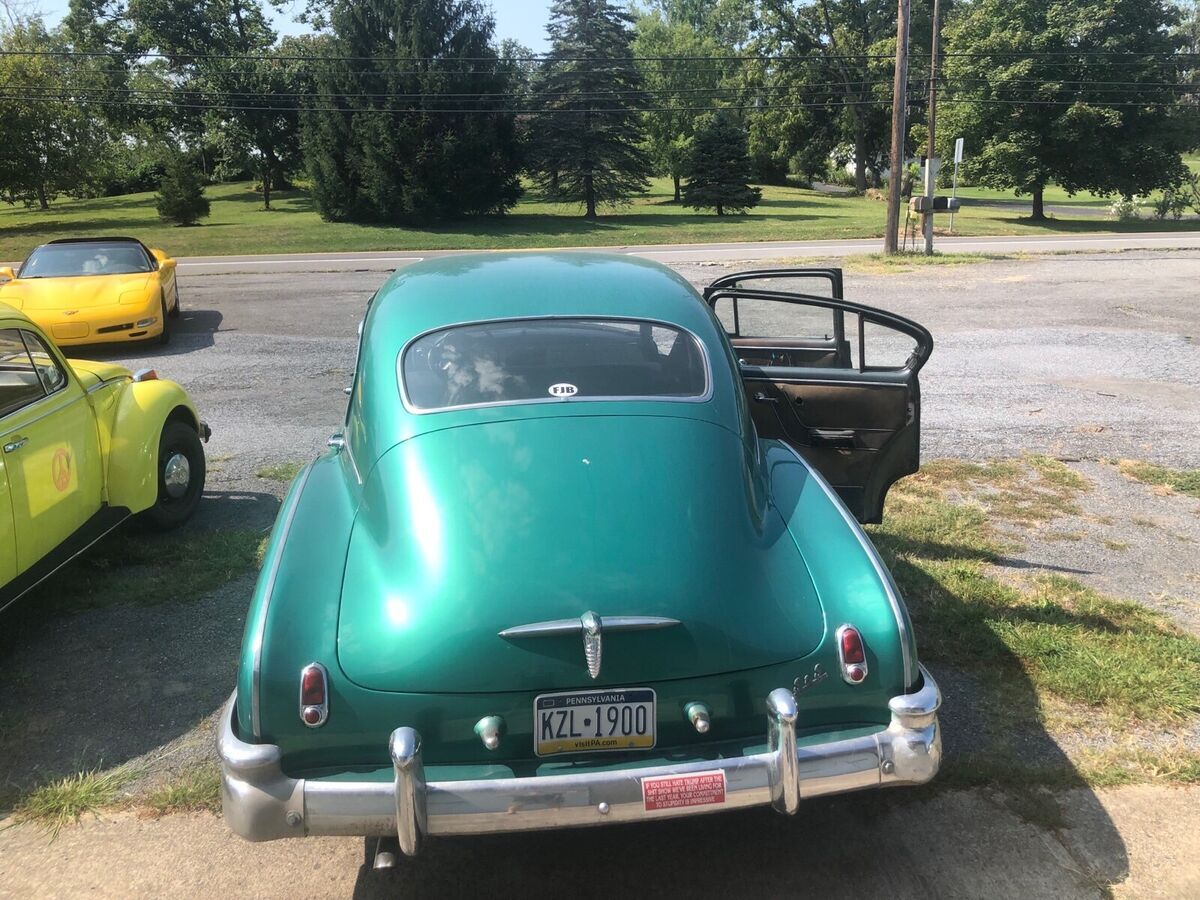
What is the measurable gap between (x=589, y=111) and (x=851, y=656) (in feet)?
125

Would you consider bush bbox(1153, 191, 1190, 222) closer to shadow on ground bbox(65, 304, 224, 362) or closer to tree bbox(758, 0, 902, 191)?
tree bbox(758, 0, 902, 191)

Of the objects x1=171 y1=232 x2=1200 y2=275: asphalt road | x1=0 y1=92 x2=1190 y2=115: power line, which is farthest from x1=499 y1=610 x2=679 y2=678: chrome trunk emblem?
x1=0 y1=92 x2=1190 y2=115: power line

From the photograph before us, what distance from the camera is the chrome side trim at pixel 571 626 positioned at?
2.54 m

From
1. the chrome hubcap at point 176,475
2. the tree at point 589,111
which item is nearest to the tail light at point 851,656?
the chrome hubcap at point 176,475

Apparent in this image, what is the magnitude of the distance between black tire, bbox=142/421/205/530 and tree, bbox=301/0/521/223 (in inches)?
1152

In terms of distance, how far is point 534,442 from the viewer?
310 cm

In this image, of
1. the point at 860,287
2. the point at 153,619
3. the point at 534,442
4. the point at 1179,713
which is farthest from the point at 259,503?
the point at 860,287

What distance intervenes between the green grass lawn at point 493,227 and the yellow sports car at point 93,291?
1549cm

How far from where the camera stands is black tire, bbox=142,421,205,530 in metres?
5.54

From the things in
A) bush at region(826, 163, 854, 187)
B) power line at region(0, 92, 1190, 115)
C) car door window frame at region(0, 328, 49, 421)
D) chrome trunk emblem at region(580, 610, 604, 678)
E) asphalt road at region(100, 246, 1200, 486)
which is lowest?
asphalt road at region(100, 246, 1200, 486)

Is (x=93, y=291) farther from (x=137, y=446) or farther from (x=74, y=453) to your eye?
(x=74, y=453)

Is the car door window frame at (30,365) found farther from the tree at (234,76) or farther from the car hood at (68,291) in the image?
the tree at (234,76)

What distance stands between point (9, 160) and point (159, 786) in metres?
37.7

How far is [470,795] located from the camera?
7.86 feet
